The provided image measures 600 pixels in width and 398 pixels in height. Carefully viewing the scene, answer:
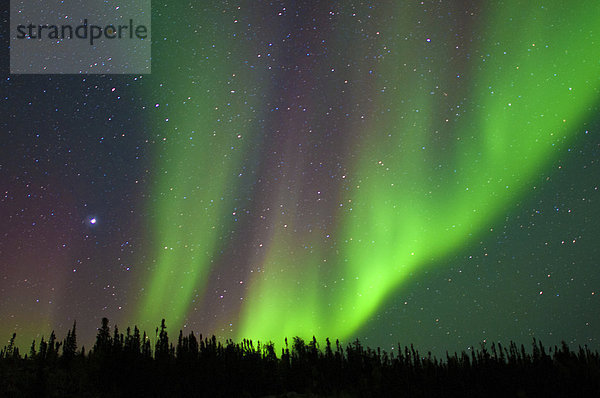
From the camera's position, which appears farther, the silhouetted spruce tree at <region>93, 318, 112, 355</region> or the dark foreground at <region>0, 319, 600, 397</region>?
the silhouetted spruce tree at <region>93, 318, 112, 355</region>

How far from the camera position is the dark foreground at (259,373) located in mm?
35312

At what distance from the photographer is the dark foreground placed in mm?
35312

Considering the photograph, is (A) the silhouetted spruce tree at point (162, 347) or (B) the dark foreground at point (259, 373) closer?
(B) the dark foreground at point (259, 373)

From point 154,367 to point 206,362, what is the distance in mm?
6305

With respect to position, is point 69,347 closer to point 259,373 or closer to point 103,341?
point 103,341

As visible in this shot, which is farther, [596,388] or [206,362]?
[206,362]

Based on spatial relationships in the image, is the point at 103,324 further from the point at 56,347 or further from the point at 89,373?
the point at 89,373

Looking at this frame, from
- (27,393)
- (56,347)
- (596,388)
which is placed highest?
(56,347)

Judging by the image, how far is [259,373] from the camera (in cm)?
4628

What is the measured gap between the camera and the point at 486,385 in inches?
1564

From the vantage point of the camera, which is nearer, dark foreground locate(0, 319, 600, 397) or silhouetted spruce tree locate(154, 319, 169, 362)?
dark foreground locate(0, 319, 600, 397)

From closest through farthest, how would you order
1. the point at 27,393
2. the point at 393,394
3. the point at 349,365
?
the point at 27,393 → the point at 393,394 → the point at 349,365

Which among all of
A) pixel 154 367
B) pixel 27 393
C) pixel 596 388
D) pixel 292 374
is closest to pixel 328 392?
pixel 292 374

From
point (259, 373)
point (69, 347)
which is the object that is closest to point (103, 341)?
point (69, 347)
